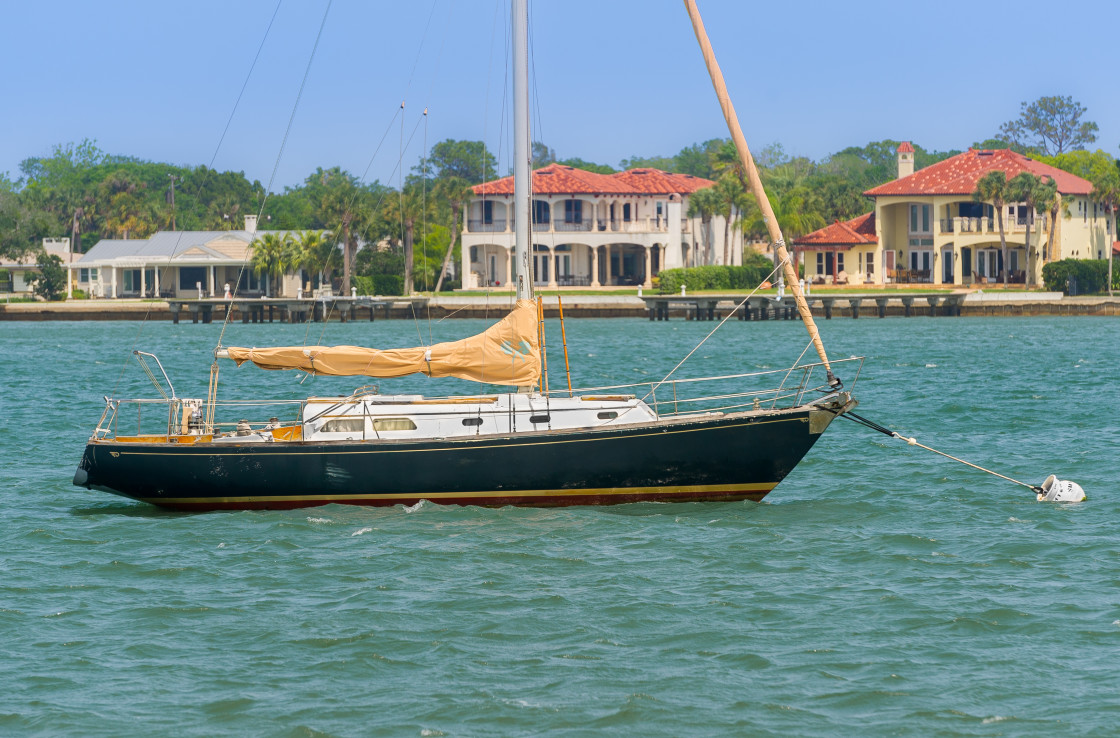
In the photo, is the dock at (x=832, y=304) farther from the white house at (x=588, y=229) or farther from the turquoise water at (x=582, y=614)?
the turquoise water at (x=582, y=614)

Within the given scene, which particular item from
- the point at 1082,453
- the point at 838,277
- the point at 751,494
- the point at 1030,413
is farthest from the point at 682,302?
the point at 751,494

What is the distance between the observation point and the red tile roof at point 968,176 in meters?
93.9

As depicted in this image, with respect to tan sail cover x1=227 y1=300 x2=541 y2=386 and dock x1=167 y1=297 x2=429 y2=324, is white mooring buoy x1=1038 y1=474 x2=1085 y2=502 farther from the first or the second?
dock x1=167 y1=297 x2=429 y2=324

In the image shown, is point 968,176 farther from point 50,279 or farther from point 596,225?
point 50,279

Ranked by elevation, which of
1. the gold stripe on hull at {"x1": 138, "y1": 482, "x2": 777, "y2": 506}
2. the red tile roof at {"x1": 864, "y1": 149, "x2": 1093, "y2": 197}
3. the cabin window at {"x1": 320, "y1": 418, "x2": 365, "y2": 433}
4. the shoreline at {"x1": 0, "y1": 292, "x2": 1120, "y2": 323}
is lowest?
the gold stripe on hull at {"x1": 138, "y1": 482, "x2": 777, "y2": 506}

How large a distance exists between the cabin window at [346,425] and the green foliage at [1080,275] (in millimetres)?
82009

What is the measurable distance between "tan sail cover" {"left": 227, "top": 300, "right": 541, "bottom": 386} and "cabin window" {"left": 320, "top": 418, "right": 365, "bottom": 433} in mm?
813

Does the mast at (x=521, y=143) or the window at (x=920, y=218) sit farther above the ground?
A: the window at (x=920, y=218)

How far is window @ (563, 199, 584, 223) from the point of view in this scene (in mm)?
98938

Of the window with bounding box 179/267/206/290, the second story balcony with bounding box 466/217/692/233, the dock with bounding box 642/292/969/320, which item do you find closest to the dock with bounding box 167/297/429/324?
the window with bounding box 179/267/206/290

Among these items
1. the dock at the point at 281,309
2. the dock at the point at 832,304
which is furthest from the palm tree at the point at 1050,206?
the dock at the point at 281,309

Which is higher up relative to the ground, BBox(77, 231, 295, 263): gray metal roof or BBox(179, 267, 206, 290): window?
A: BBox(77, 231, 295, 263): gray metal roof

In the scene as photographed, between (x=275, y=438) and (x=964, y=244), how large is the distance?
81.7 meters

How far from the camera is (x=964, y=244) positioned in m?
93.2
